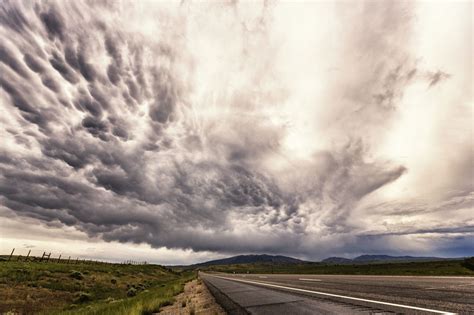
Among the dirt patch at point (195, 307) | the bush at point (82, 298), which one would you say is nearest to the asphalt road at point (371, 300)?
the dirt patch at point (195, 307)

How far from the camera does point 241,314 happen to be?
257 inches

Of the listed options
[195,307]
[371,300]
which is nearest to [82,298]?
[195,307]

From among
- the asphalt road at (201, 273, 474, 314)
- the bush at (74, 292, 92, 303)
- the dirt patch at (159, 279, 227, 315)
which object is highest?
the asphalt road at (201, 273, 474, 314)

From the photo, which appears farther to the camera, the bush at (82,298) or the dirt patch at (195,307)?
the bush at (82,298)

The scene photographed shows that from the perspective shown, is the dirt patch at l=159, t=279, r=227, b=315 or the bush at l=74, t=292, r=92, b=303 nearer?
the dirt patch at l=159, t=279, r=227, b=315

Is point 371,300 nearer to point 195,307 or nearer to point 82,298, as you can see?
point 195,307

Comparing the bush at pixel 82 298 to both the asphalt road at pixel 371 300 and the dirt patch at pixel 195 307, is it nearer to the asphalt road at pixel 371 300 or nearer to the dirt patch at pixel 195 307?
the dirt patch at pixel 195 307

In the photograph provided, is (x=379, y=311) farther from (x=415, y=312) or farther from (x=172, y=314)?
(x=172, y=314)

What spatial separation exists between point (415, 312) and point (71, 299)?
31.4 m

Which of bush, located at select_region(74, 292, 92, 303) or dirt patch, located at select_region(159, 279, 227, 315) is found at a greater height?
dirt patch, located at select_region(159, 279, 227, 315)

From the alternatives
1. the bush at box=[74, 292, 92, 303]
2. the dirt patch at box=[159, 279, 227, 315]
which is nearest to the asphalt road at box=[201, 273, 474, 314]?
the dirt patch at box=[159, 279, 227, 315]

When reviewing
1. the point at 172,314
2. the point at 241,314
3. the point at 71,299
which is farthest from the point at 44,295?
the point at 241,314

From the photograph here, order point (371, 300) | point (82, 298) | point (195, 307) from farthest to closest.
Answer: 1. point (82, 298)
2. point (195, 307)
3. point (371, 300)

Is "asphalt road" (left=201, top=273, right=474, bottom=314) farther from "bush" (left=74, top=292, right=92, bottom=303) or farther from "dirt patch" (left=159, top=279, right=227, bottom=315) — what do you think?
"bush" (left=74, top=292, right=92, bottom=303)
